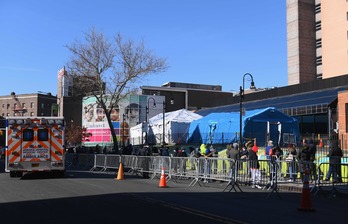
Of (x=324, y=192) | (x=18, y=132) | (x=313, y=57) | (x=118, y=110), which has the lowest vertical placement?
(x=324, y=192)

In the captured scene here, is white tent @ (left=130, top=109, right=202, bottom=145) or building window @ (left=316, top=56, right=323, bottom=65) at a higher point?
building window @ (left=316, top=56, right=323, bottom=65)

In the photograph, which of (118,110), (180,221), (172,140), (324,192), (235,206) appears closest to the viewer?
(180,221)

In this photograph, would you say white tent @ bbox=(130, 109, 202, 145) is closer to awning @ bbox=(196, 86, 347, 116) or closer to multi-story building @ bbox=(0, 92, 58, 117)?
awning @ bbox=(196, 86, 347, 116)

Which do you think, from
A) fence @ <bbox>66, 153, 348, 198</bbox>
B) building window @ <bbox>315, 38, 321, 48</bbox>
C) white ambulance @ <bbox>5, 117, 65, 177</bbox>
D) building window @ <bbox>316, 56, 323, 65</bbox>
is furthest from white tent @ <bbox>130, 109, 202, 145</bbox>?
building window @ <bbox>315, 38, 321, 48</bbox>

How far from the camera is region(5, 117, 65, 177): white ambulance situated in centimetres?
1867

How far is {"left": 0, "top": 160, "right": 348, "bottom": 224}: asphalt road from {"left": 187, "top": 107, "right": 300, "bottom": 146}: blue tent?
1575 centimetres

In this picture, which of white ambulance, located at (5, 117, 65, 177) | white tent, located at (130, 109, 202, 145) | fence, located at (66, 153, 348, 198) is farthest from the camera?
white tent, located at (130, 109, 202, 145)

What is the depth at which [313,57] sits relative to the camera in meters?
77.5

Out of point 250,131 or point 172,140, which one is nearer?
point 250,131

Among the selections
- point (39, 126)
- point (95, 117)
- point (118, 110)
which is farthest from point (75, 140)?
point (39, 126)

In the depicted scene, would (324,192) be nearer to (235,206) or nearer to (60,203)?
(235,206)

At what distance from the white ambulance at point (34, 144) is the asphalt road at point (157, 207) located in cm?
436

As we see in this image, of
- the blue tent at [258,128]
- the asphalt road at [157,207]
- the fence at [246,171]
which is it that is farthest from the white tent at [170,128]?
the asphalt road at [157,207]

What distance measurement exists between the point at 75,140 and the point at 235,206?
241 feet
